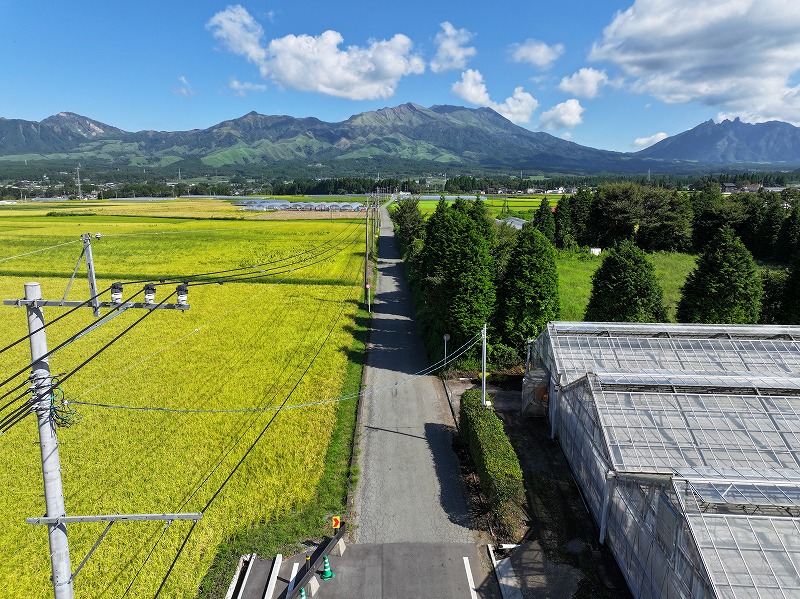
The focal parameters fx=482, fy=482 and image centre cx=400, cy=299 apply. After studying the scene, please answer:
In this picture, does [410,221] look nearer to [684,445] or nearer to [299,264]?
[299,264]

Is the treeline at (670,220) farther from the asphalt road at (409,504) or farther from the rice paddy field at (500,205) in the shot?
the asphalt road at (409,504)

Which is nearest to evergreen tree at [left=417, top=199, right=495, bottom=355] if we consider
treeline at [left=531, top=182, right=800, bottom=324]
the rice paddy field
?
treeline at [left=531, top=182, right=800, bottom=324]

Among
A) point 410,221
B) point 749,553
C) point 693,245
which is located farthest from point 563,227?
point 749,553

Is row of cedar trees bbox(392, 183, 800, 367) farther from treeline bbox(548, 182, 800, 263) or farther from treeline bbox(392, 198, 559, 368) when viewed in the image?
treeline bbox(548, 182, 800, 263)

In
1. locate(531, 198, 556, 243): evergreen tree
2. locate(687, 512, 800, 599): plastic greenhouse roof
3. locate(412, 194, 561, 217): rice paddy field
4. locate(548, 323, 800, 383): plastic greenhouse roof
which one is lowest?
locate(687, 512, 800, 599): plastic greenhouse roof

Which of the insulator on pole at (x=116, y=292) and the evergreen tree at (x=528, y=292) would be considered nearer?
the insulator on pole at (x=116, y=292)

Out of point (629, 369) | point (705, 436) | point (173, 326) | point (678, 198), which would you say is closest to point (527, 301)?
point (629, 369)

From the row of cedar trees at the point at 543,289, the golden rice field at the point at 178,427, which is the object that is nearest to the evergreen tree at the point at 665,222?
the row of cedar trees at the point at 543,289
